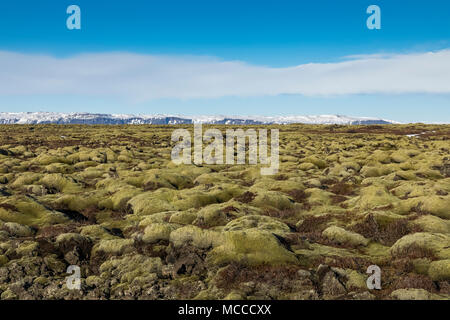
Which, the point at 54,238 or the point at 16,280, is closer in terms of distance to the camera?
the point at 16,280

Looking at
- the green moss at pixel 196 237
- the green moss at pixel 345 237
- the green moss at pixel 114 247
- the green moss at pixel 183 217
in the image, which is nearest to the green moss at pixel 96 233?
the green moss at pixel 114 247

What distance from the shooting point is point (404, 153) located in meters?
64.9

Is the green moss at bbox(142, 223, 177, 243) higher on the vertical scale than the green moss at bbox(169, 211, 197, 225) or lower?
higher

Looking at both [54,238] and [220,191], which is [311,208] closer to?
[220,191]

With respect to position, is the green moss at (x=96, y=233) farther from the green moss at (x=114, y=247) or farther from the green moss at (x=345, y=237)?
the green moss at (x=345, y=237)

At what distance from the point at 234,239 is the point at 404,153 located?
192 ft

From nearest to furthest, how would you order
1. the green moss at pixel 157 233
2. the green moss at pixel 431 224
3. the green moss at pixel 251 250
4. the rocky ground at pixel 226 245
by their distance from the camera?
the rocky ground at pixel 226 245
the green moss at pixel 251 250
the green moss at pixel 157 233
the green moss at pixel 431 224

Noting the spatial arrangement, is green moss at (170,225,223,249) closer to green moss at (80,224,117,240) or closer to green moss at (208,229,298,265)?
green moss at (208,229,298,265)

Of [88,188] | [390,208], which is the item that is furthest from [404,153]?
[88,188]

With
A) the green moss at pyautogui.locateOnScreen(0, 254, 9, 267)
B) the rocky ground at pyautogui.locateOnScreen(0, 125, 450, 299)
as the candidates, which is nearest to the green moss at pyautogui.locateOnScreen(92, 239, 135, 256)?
the rocky ground at pyautogui.locateOnScreen(0, 125, 450, 299)

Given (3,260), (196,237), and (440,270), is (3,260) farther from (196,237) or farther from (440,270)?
(440,270)

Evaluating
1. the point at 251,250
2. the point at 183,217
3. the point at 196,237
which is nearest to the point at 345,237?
the point at 251,250

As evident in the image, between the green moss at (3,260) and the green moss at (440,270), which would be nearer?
the green moss at (440,270)

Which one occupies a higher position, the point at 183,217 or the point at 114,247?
the point at 183,217
